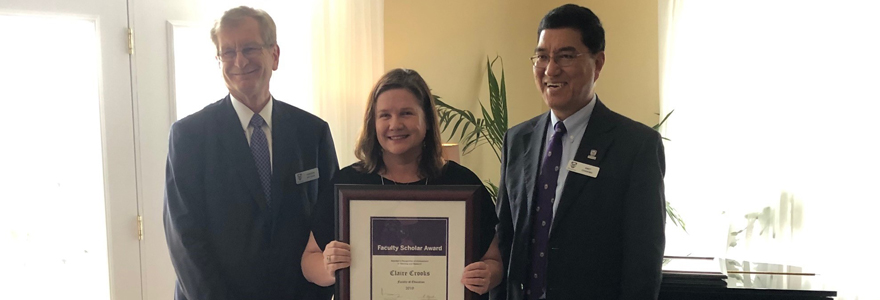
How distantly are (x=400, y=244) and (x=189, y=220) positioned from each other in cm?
72

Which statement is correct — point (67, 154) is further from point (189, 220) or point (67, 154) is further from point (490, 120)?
point (490, 120)

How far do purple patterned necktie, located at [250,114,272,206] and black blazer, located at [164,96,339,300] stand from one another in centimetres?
3

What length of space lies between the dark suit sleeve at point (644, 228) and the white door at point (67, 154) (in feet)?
8.28

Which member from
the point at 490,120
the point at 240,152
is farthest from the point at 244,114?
the point at 490,120

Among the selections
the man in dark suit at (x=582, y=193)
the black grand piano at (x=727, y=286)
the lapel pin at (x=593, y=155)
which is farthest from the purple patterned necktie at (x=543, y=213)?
the black grand piano at (x=727, y=286)

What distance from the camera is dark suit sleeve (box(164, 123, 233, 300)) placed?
74.5 inches

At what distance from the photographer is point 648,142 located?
5.75 ft

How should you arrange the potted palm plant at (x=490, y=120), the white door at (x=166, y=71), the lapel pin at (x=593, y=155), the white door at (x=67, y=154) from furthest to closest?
the potted palm plant at (x=490, y=120)
the white door at (x=166, y=71)
the white door at (x=67, y=154)
the lapel pin at (x=593, y=155)

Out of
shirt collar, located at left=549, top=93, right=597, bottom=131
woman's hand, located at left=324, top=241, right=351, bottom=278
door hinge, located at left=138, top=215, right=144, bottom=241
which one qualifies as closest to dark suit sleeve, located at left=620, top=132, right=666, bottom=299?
shirt collar, located at left=549, top=93, right=597, bottom=131

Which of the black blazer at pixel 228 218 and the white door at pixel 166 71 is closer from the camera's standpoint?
the black blazer at pixel 228 218

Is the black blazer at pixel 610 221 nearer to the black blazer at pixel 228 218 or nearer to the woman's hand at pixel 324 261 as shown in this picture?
the woman's hand at pixel 324 261

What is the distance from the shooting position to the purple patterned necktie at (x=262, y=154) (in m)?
1.99

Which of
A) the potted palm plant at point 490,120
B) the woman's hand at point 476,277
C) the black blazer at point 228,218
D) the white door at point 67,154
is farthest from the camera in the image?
the potted palm plant at point 490,120
